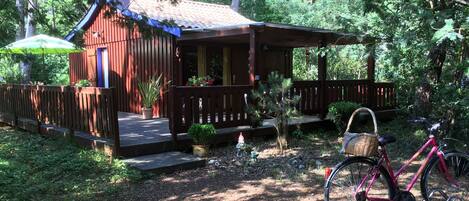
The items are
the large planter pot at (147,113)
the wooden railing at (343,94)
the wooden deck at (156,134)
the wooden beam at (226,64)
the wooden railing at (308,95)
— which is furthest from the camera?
the wooden beam at (226,64)

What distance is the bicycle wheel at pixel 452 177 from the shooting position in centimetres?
427

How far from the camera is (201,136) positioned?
7.09m

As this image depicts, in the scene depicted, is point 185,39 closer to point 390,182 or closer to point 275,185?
point 275,185

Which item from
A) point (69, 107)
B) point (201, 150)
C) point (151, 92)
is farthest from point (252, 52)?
point (69, 107)

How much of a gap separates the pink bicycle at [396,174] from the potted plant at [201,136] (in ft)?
9.83

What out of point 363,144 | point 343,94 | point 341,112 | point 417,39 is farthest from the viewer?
point 343,94

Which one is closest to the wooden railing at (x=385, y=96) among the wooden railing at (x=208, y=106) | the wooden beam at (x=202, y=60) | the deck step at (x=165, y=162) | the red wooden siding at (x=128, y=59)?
the wooden beam at (x=202, y=60)

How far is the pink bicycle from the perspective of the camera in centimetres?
394

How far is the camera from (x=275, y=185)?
18.0 ft

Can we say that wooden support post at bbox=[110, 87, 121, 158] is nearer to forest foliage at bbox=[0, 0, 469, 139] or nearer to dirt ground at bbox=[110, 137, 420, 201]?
dirt ground at bbox=[110, 137, 420, 201]

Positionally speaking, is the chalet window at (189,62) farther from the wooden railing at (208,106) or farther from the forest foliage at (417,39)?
the forest foliage at (417,39)

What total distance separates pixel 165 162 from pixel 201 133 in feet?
2.87

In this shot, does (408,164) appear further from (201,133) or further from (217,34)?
(217,34)

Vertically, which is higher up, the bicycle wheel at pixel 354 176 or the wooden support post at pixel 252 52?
the wooden support post at pixel 252 52
